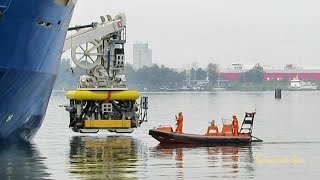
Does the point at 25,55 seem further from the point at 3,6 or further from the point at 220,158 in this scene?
the point at 220,158

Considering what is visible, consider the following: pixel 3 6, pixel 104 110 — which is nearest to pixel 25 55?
pixel 3 6

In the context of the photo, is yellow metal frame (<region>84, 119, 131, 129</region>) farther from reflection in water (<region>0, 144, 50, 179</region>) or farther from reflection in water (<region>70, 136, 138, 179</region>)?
reflection in water (<region>0, 144, 50, 179</region>)

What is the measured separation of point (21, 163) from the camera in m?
24.7

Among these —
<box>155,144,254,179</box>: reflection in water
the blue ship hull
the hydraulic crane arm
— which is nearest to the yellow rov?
<box>155,144,254,179</box>: reflection in water

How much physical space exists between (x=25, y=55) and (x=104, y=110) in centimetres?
899

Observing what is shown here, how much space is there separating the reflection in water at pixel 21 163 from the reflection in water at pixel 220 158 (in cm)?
400

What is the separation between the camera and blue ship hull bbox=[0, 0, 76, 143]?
25234 mm

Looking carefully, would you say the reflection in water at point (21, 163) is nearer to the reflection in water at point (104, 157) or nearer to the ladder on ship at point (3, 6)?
the reflection in water at point (104, 157)

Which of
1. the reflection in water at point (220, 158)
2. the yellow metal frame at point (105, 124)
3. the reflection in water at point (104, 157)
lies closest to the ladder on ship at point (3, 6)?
the reflection in water at point (104, 157)

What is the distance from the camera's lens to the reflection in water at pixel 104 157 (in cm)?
2192

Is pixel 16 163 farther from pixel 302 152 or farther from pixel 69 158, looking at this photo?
pixel 302 152

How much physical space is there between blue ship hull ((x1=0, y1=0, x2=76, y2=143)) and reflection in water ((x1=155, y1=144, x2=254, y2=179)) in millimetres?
4965

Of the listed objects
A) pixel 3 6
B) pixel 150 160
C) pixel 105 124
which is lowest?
pixel 150 160

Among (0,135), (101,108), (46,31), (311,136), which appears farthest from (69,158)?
(311,136)
